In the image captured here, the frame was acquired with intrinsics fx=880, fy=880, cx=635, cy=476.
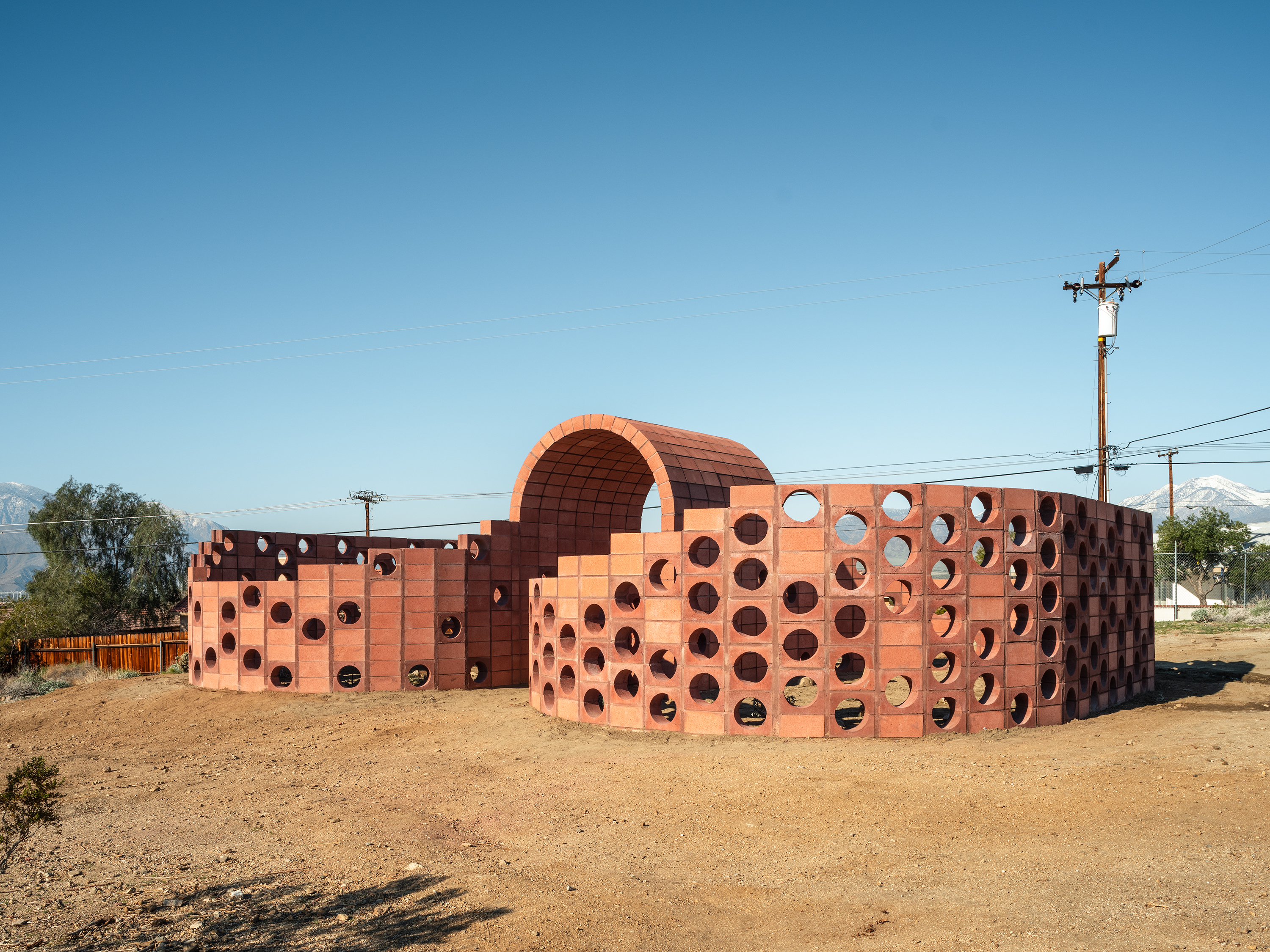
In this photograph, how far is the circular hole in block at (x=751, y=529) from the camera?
13.4 meters

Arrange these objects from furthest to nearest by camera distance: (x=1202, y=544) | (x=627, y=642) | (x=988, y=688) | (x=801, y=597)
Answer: (x=1202, y=544)
(x=801, y=597)
(x=627, y=642)
(x=988, y=688)

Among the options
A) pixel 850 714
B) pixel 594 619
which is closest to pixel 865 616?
pixel 850 714

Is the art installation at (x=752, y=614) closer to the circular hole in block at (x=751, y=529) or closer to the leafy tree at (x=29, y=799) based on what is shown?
the circular hole in block at (x=751, y=529)

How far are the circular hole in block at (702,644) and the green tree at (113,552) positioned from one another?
120 ft

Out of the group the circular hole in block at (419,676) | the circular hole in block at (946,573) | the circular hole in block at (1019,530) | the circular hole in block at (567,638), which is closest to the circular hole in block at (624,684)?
the circular hole in block at (567,638)

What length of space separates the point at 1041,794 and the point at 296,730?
12.1 m

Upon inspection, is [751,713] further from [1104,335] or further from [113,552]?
[113,552]

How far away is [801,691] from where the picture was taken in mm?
17266

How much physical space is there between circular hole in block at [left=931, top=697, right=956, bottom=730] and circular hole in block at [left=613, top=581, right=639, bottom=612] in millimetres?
4849

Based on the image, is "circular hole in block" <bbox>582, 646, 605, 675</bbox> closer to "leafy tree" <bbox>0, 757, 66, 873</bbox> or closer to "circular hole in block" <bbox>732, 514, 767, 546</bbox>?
"circular hole in block" <bbox>732, 514, 767, 546</bbox>

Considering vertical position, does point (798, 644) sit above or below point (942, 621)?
below

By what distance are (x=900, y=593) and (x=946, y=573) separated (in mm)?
1179

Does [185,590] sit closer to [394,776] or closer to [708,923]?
[394,776]

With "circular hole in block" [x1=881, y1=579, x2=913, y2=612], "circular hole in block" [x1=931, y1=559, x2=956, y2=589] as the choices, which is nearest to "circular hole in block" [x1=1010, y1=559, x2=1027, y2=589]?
"circular hole in block" [x1=931, y1=559, x2=956, y2=589]
